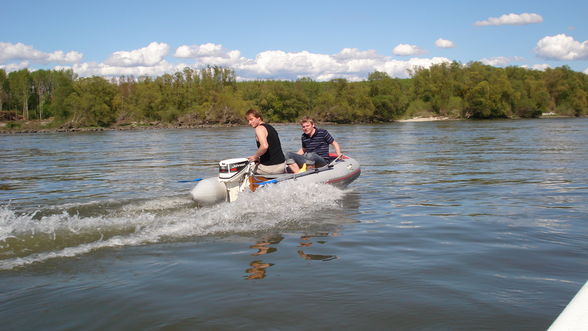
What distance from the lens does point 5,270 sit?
5445mm

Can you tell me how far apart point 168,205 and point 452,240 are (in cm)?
517

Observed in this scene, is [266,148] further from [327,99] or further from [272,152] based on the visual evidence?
[327,99]

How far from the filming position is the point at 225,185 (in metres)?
9.05

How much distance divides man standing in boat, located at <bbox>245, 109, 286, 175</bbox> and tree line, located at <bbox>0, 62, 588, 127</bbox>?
80.7 meters

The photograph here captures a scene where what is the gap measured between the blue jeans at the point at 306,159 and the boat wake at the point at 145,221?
2.74 feet

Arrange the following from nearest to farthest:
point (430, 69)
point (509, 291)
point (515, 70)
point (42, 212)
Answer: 1. point (509, 291)
2. point (42, 212)
3. point (430, 69)
4. point (515, 70)

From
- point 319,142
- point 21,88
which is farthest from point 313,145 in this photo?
point 21,88

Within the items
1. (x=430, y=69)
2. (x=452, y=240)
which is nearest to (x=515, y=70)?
(x=430, y=69)

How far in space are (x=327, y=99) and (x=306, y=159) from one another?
3394 inches

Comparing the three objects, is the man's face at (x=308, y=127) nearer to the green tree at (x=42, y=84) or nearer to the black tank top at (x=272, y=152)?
the black tank top at (x=272, y=152)

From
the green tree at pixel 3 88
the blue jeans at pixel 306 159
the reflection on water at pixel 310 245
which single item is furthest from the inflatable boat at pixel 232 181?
the green tree at pixel 3 88

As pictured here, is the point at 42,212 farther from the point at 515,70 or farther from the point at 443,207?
the point at 515,70

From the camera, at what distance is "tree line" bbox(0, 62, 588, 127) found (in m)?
89.3

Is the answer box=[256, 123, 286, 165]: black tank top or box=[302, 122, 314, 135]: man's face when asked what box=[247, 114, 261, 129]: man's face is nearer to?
box=[256, 123, 286, 165]: black tank top
